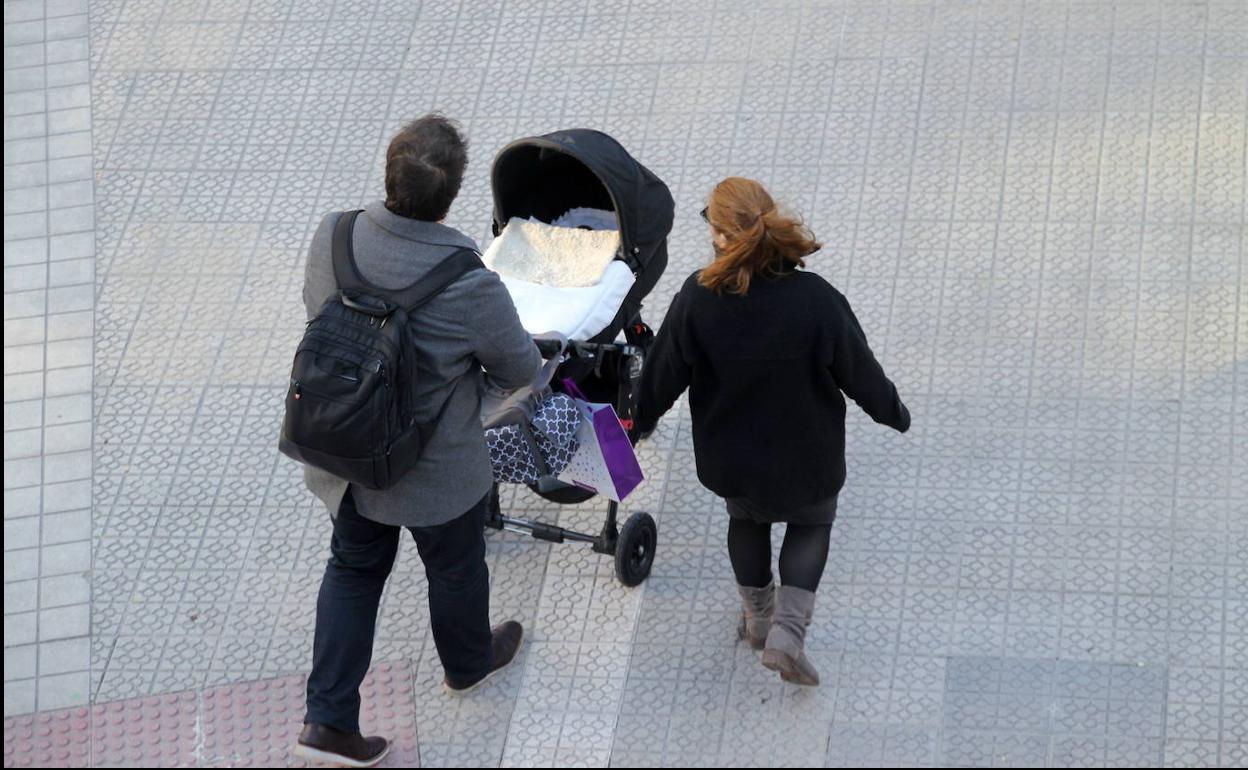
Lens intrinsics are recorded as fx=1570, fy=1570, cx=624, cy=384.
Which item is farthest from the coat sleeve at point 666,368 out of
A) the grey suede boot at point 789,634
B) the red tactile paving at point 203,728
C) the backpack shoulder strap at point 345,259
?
the red tactile paving at point 203,728

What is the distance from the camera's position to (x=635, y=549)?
183 inches

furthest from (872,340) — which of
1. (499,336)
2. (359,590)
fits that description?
(359,590)

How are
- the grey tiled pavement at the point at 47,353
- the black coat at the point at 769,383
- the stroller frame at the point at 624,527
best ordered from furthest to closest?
1. the grey tiled pavement at the point at 47,353
2. the stroller frame at the point at 624,527
3. the black coat at the point at 769,383

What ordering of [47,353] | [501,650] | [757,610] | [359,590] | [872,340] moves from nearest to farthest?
[359,590] < [757,610] < [501,650] < [872,340] < [47,353]

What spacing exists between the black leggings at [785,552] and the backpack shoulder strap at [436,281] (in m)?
1.07

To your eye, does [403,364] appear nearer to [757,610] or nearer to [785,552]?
[785,552]

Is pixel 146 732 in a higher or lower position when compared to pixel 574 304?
lower

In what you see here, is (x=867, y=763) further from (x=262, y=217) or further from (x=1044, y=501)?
(x=262, y=217)

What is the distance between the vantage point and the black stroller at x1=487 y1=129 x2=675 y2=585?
429 cm

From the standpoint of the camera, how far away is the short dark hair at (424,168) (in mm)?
3664

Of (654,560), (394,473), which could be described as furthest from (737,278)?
(654,560)

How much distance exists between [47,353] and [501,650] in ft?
7.82

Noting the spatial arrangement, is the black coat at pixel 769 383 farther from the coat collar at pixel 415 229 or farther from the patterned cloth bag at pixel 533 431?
the coat collar at pixel 415 229

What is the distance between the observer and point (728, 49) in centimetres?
656
